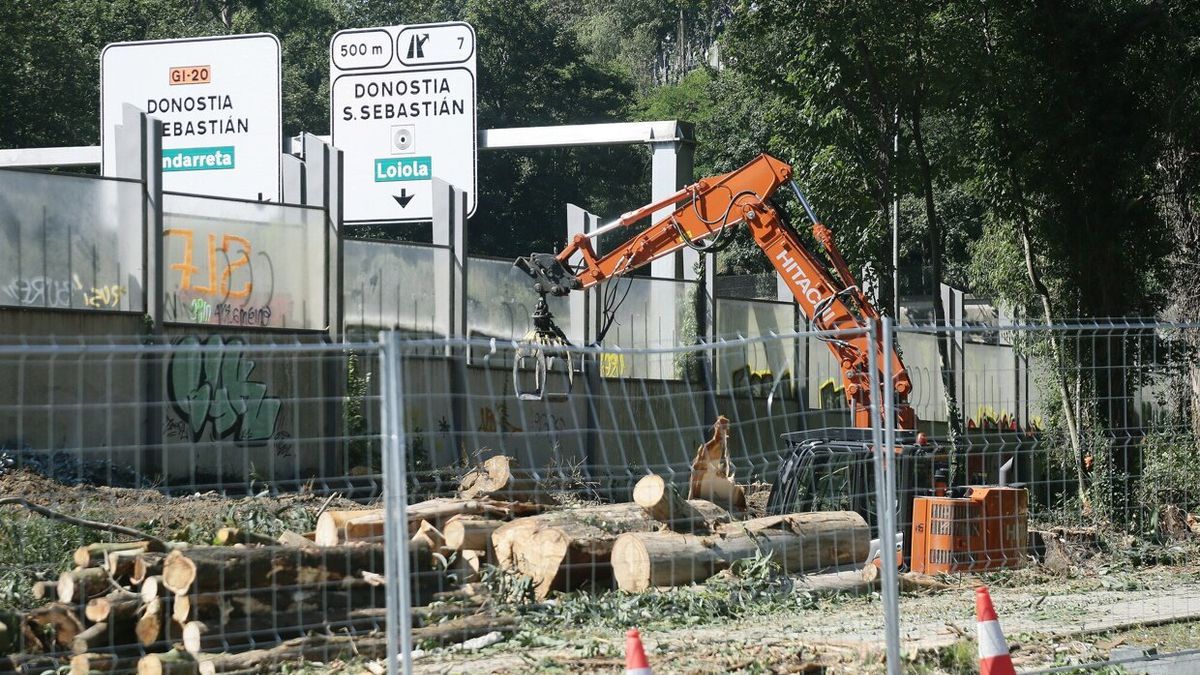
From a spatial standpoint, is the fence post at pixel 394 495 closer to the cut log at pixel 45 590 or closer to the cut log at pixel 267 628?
the cut log at pixel 267 628

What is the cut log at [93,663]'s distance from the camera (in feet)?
24.3

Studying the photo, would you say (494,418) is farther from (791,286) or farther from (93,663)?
(93,663)

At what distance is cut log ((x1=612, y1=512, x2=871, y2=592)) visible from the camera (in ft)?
33.3

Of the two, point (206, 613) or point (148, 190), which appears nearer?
point (206, 613)

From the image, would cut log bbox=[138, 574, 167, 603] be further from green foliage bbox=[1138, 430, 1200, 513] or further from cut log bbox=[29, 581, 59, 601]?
green foliage bbox=[1138, 430, 1200, 513]

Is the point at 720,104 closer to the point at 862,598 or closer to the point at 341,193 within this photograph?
the point at 341,193

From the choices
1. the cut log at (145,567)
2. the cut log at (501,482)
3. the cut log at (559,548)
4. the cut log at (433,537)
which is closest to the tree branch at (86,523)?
the cut log at (145,567)

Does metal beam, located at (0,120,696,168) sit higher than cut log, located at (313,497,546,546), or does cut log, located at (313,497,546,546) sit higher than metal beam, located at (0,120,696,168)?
metal beam, located at (0,120,696,168)

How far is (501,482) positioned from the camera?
13.0 metres

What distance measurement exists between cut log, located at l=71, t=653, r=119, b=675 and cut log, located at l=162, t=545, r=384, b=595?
0.48 metres

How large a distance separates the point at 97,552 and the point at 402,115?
1376cm

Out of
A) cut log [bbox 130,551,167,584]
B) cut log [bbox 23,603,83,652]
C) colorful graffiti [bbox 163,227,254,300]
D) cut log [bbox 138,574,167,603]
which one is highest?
colorful graffiti [bbox 163,227,254,300]

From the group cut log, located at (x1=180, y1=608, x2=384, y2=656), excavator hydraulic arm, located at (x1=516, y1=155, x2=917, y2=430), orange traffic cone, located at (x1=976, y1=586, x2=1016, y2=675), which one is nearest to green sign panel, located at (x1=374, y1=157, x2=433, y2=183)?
excavator hydraulic arm, located at (x1=516, y1=155, x2=917, y2=430)

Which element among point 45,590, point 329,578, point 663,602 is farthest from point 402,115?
point 329,578
